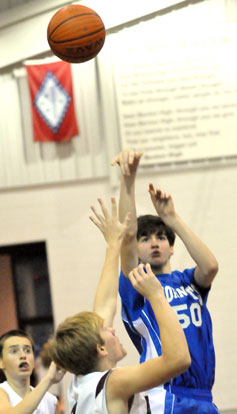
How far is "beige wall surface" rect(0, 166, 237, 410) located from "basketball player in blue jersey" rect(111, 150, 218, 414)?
498cm

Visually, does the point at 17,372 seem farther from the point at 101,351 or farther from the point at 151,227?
the point at 101,351

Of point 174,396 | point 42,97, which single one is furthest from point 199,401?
point 42,97

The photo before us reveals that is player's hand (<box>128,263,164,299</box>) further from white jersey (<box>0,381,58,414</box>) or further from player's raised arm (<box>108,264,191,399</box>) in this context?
white jersey (<box>0,381,58,414</box>)

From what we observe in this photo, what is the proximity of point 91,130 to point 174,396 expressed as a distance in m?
6.16

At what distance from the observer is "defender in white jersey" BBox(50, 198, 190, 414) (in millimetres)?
2574

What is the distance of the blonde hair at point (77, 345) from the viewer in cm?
271

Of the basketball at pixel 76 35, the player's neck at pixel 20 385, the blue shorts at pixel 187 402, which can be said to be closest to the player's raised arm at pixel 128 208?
the blue shorts at pixel 187 402

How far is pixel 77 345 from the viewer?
2703 mm

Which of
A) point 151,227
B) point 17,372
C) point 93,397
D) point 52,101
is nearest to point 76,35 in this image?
point 151,227

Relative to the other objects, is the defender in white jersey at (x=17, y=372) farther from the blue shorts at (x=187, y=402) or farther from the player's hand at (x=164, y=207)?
the player's hand at (x=164, y=207)

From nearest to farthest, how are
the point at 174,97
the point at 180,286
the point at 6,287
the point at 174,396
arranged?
the point at 174,396, the point at 180,286, the point at 174,97, the point at 6,287

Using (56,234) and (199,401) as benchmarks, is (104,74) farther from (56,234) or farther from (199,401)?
(199,401)

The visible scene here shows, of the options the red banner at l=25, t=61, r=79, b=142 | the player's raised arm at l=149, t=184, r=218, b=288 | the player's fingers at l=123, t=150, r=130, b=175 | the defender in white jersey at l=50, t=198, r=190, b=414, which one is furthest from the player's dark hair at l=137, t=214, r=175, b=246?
the red banner at l=25, t=61, r=79, b=142

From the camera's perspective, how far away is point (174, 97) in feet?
30.4
